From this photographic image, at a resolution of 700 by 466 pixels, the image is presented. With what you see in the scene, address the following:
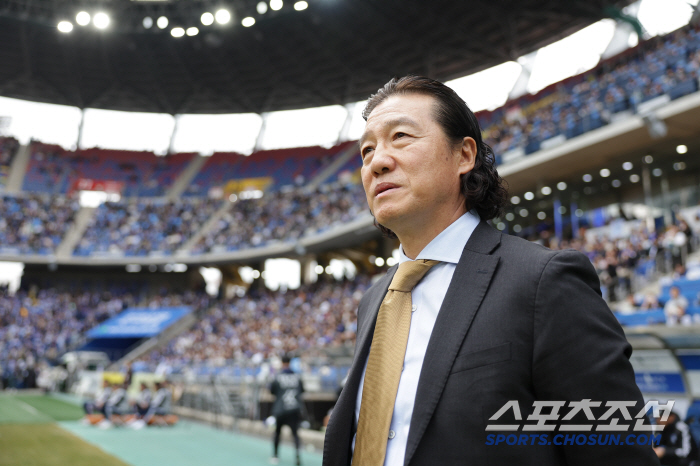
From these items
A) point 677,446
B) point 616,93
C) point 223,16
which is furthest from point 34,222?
point 677,446

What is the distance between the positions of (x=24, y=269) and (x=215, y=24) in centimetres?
2665

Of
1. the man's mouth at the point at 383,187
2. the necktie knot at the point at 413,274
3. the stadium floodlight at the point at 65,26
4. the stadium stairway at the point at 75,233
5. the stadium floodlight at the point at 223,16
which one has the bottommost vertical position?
the necktie knot at the point at 413,274

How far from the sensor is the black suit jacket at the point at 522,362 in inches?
49.8

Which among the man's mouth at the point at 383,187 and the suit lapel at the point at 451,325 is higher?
the man's mouth at the point at 383,187

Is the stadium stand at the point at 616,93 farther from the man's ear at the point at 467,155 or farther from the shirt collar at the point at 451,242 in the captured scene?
the shirt collar at the point at 451,242

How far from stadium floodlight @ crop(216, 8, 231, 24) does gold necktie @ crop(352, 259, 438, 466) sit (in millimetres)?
31586

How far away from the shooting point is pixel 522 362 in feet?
4.34

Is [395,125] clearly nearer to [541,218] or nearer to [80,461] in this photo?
[80,461]

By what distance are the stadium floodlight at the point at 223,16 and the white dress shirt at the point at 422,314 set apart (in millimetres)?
31525

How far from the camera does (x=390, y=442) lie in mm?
1483

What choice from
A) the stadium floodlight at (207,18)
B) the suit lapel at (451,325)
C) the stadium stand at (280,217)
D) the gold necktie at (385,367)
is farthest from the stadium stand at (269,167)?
the suit lapel at (451,325)

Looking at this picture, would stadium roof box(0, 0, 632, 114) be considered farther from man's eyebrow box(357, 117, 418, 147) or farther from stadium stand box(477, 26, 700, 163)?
man's eyebrow box(357, 117, 418, 147)

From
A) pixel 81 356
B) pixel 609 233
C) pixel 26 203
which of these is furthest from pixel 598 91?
pixel 26 203

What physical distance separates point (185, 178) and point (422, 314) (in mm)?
47108
